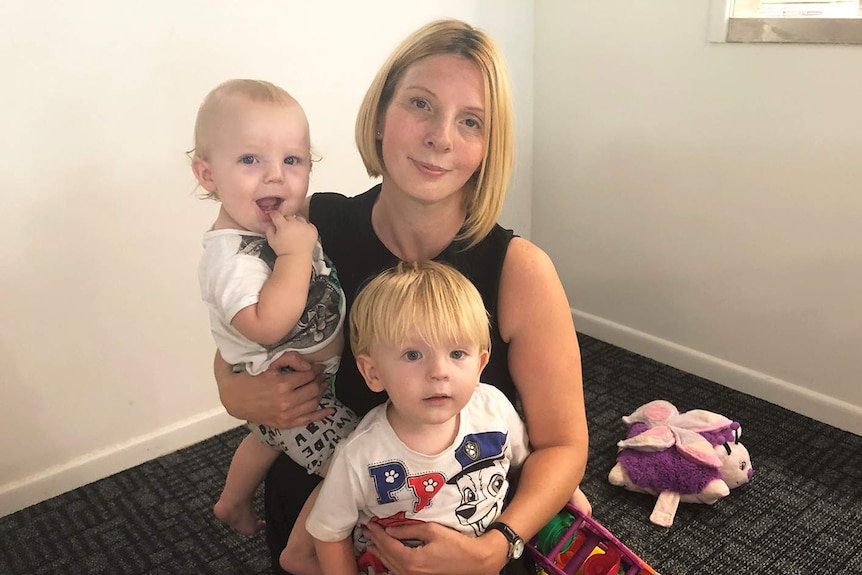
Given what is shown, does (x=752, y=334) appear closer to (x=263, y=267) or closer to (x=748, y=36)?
(x=748, y=36)

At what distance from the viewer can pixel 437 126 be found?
110 centimetres

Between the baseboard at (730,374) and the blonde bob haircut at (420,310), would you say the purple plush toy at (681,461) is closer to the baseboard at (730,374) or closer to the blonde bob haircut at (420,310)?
the baseboard at (730,374)

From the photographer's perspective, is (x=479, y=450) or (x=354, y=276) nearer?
(x=479, y=450)

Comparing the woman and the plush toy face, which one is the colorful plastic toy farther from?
the plush toy face

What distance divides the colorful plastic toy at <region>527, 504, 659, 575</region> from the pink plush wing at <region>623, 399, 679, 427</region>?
1111 mm

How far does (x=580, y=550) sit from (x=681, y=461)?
101cm

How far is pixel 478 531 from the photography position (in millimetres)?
1043

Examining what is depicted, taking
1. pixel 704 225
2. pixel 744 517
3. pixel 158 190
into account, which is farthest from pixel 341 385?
pixel 704 225

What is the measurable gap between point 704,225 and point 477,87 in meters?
1.57

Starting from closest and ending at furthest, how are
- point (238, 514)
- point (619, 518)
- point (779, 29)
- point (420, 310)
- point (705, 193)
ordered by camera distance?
1. point (420, 310)
2. point (238, 514)
3. point (619, 518)
4. point (779, 29)
5. point (705, 193)

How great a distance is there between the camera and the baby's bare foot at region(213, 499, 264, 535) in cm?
143

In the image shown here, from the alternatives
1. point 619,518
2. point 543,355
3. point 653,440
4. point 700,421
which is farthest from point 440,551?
point 700,421

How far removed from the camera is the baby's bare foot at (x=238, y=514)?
4.68 ft

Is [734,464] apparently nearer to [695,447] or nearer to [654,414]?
[695,447]
